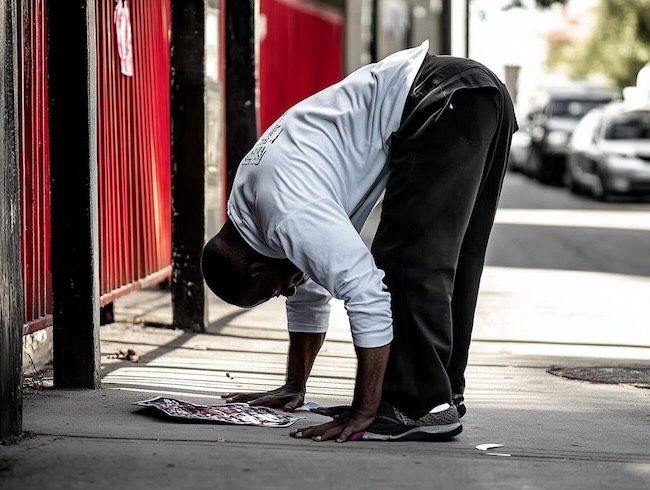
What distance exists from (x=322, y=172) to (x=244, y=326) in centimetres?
407

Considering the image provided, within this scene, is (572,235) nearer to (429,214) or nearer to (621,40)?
(429,214)

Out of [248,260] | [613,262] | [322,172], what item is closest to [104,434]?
[248,260]

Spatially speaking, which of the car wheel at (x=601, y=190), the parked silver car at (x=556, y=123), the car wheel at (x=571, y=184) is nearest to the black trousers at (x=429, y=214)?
the car wheel at (x=601, y=190)

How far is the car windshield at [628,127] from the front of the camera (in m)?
22.5

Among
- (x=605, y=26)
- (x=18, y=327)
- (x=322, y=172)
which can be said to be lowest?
(x=605, y=26)

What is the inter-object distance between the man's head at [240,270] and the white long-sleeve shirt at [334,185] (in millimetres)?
64

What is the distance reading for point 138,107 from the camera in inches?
301

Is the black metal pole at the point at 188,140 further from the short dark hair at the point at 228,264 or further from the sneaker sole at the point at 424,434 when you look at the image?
the sneaker sole at the point at 424,434

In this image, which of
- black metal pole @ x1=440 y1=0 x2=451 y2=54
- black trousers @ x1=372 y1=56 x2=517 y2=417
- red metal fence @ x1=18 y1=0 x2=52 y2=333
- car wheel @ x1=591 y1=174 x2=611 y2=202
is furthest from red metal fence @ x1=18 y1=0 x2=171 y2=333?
black metal pole @ x1=440 y1=0 x2=451 y2=54

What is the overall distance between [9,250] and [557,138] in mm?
23800

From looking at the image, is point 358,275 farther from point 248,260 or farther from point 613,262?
point 613,262

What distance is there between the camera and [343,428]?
4.45 meters

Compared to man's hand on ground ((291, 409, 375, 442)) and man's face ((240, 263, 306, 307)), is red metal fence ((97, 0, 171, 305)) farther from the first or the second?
man's hand on ground ((291, 409, 375, 442))

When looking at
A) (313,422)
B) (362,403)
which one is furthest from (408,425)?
(313,422)
